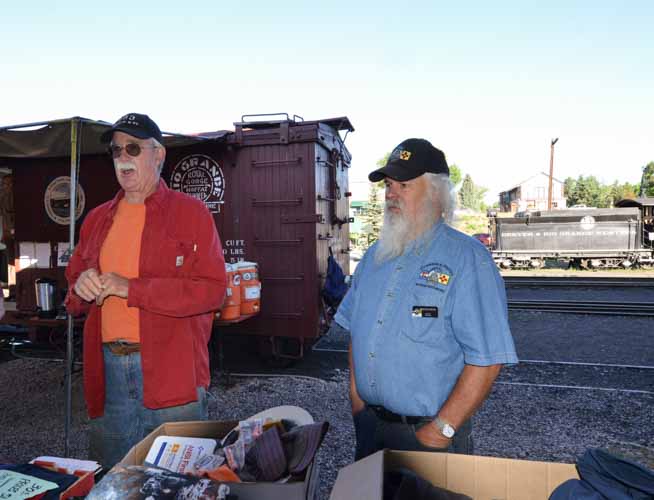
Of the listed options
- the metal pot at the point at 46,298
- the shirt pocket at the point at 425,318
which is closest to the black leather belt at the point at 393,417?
the shirt pocket at the point at 425,318

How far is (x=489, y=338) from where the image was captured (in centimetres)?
190

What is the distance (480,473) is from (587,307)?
1170cm

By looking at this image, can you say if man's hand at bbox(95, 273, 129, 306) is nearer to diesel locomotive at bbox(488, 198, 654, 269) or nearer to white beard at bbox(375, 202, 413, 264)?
white beard at bbox(375, 202, 413, 264)

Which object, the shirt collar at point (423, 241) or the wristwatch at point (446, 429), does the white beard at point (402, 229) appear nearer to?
the shirt collar at point (423, 241)

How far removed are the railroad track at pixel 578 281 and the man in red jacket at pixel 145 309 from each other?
48.4 feet

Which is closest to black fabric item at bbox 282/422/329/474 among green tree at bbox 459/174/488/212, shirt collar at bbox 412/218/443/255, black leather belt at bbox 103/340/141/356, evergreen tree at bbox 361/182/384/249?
shirt collar at bbox 412/218/443/255

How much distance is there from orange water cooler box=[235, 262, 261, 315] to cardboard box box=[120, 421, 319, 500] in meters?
4.13

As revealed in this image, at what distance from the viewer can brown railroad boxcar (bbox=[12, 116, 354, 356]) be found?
6.25 metres

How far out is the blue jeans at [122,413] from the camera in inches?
92.7

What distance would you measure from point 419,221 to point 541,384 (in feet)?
16.1

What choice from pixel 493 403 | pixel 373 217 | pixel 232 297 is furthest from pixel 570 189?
pixel 232 297

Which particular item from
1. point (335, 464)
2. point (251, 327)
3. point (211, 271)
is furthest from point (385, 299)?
point (251, 327)

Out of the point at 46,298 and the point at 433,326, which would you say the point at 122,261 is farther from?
the point at 46,298

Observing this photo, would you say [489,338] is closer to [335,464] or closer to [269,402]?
[335,464]
